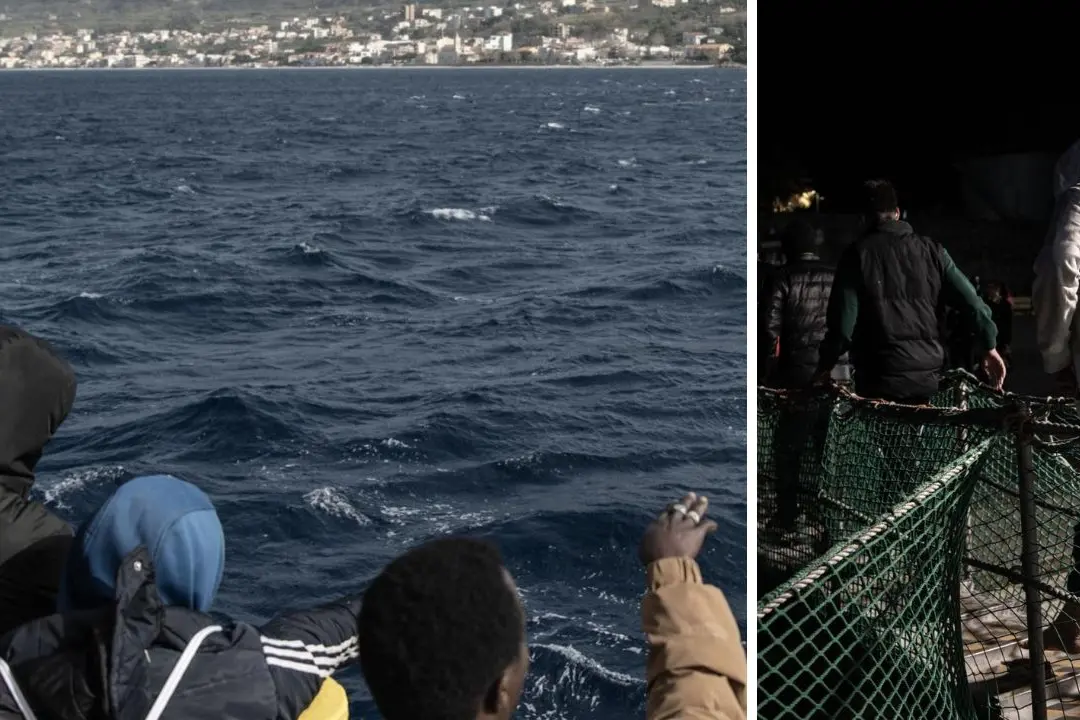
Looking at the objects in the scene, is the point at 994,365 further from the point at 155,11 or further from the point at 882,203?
the point at 155,11

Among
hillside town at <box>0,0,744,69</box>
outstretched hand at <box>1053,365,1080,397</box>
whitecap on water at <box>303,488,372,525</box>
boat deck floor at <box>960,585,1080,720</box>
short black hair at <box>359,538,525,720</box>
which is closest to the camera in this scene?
short black hair at <box>359,538,525,720</box>

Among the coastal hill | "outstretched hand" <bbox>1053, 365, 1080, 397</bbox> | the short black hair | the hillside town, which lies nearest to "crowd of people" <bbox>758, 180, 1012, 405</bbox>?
"outstretched hand" <bbox>1053, 365, 1080, 397</bbox>

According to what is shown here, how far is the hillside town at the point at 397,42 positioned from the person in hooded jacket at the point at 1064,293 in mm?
84805

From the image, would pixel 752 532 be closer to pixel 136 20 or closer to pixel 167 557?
pixel 167 557

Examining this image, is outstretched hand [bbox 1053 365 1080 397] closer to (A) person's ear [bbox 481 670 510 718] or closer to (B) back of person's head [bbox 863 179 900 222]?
(B) back of person's head [bbox 863 179 900 222]

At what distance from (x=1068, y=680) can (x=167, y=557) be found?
97.9 inches

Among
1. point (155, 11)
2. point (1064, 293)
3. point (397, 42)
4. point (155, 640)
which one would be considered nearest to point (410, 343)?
point (1064, 293)

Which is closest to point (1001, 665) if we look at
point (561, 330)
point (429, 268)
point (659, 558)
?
point (659, 558)

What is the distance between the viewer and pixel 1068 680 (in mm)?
3268

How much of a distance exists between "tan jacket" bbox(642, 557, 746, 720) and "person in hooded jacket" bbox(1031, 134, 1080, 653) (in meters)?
2.24

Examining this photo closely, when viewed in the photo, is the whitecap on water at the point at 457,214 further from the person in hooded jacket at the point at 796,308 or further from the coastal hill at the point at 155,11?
the coastal hill at the point at 155,11

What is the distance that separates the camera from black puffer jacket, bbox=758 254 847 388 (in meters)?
4.88

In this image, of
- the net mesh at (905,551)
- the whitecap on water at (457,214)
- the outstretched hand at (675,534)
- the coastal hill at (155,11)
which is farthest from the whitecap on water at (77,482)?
the coastal hill at (155,11)

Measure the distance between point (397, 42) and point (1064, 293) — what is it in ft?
320
